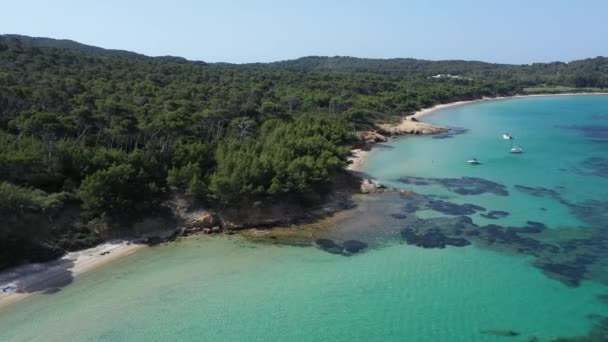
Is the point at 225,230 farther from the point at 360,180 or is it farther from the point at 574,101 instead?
the point at 574,101

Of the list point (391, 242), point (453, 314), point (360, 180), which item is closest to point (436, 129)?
Answer: point (360, 180)

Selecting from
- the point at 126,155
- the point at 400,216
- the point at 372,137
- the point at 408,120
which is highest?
the point at 126,155

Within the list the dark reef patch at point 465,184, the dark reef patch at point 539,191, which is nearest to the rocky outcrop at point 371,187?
the dark reef patch at point 465,184

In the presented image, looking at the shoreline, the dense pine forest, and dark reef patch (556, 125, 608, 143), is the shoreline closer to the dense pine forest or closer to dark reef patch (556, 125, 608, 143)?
the dense pine forest

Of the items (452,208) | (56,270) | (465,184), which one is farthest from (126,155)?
(465,184)

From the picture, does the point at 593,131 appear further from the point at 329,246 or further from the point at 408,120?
the point at 329,246

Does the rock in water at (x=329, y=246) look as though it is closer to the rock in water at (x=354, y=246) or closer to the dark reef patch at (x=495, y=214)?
the rock in water at (x=354, y=246)
